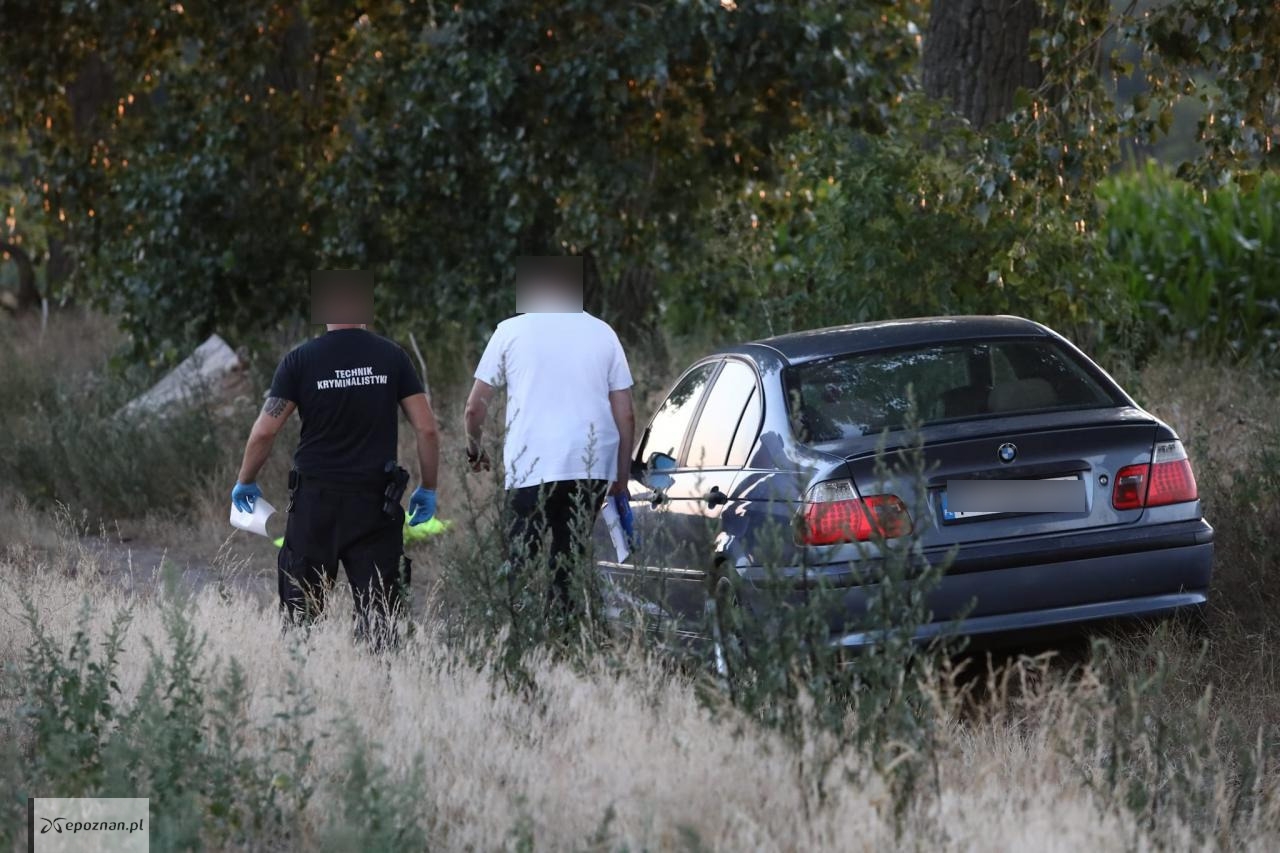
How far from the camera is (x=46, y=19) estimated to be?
16688 millimetres

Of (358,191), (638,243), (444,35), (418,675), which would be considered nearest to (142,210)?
(358,191)

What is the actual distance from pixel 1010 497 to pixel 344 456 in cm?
265

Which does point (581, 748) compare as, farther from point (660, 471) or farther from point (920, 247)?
point (920, 247)

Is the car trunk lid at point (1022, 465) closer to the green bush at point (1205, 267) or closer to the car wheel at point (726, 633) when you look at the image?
the car wheel at point (726, 633)

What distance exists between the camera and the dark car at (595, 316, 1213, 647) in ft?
20.5

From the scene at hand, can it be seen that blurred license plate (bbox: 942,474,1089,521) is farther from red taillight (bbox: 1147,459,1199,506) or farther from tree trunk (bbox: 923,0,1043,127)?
tree trunk (bbox: 923,0,1043,127)

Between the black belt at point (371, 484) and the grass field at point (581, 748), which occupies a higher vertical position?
the black belt at point (371, 484)

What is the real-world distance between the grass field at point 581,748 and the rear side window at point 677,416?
4.44 ft

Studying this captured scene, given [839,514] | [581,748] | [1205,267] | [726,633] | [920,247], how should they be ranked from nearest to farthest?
1. [581,748]
2. [726,633]
3. [839,514]
4. [920,247]
5. [1205,267]

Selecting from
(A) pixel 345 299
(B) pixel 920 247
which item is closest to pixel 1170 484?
(A) pixel 345 299

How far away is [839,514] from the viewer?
6266 mm

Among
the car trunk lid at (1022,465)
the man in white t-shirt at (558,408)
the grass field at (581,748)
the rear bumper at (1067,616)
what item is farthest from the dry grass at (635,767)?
the man in white t-shirt at (558,408)

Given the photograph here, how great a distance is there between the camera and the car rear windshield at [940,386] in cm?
681
